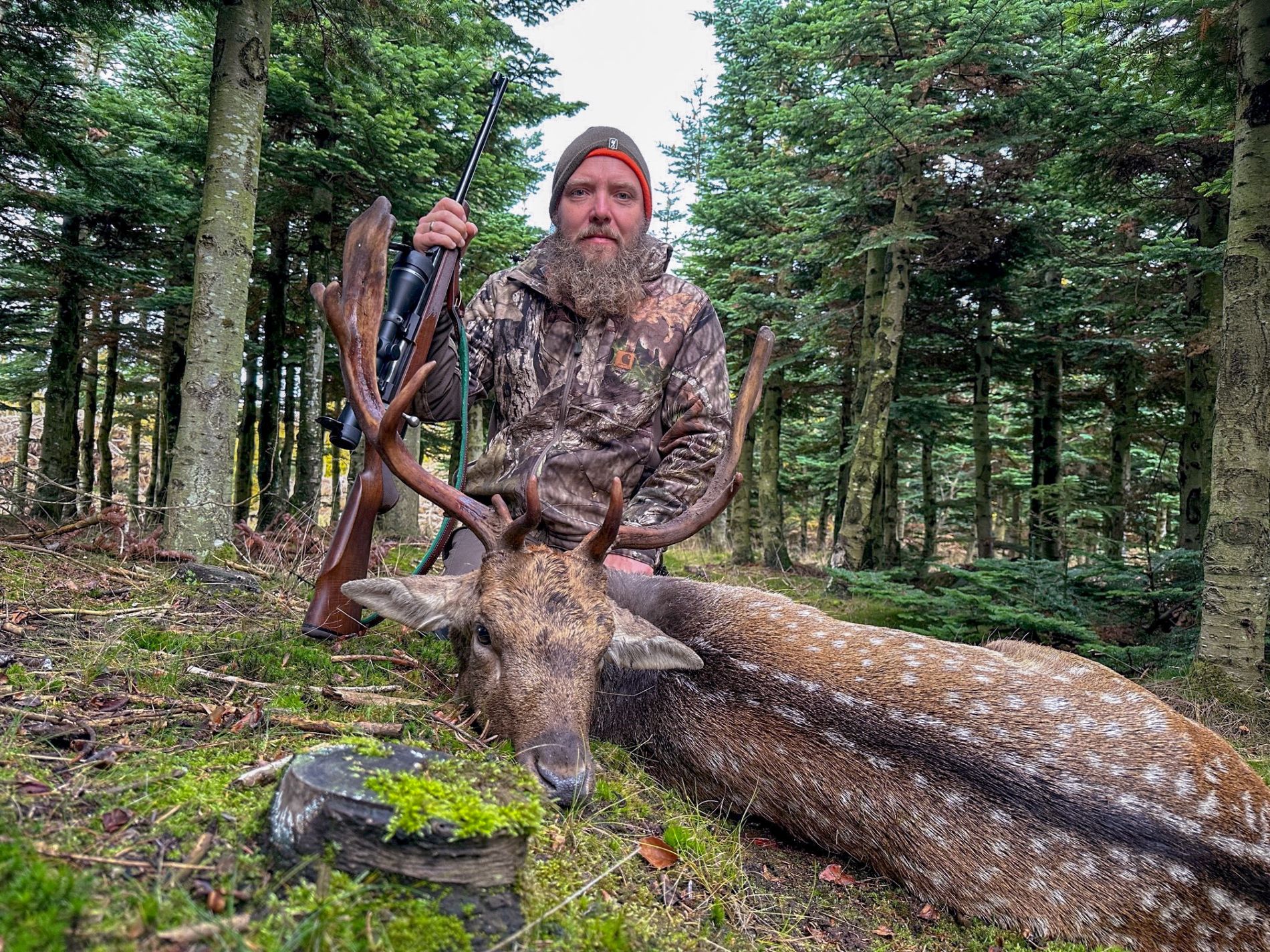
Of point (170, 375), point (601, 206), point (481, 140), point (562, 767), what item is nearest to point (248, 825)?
point (562, 767)

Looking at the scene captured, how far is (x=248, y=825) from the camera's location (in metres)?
1.72

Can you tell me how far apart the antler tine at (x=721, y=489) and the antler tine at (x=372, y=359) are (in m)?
0.74

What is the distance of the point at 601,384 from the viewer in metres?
4.95

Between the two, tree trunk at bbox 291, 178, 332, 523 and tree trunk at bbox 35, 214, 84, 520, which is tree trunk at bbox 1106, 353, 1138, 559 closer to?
tree trunk at bbox 291, 178, 332, 523

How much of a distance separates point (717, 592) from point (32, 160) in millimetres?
12192

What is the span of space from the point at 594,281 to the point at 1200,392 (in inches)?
437

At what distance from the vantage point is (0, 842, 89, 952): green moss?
1.20 m

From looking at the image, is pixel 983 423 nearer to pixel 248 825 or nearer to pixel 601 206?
pixel 601 206

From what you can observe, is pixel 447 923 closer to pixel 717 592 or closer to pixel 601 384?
pixel 717 592

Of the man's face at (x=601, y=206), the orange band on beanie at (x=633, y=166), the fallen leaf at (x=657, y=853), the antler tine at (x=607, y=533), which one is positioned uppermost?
the orange band on beanie at (x=633, y=166)

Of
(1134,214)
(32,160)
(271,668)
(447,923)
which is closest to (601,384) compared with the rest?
(271,668)

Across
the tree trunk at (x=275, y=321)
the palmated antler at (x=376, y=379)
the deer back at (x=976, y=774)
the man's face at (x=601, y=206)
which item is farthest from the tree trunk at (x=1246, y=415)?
the tree trunk at (x=275, y=321)

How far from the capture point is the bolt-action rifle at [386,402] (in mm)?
3791

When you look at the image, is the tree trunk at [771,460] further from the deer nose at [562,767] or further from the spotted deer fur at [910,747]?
the deer nose at [562,767]
